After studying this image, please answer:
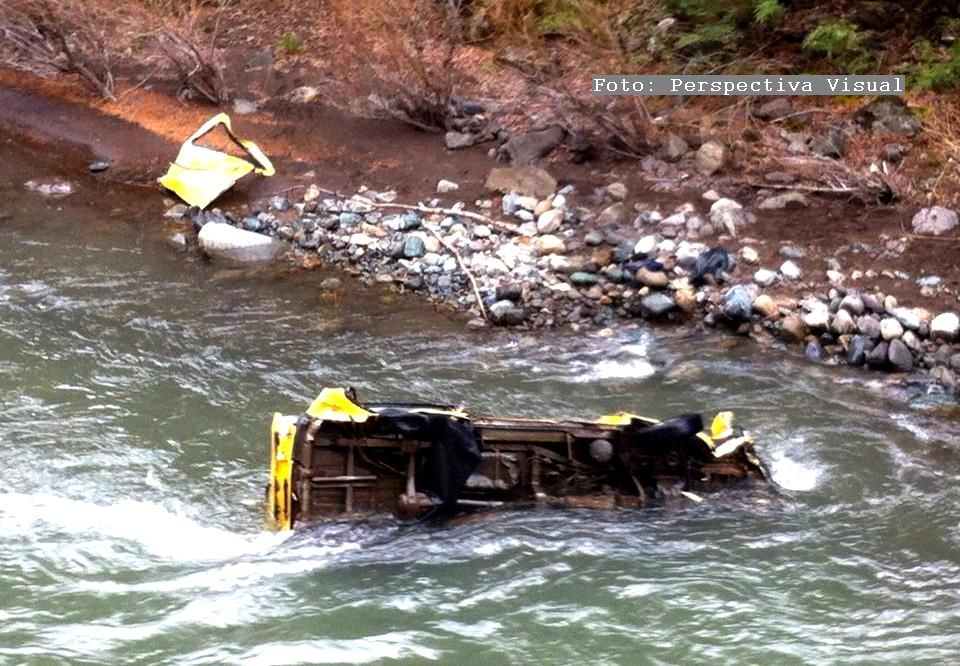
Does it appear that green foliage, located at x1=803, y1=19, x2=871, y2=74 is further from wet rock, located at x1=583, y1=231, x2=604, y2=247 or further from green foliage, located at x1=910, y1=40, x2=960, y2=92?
wet rock, located at x1=583, y1=231, x2=604, y2=247

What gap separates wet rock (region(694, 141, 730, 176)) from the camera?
11.4 metres

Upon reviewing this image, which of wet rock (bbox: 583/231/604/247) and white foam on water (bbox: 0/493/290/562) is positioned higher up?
wet rock (bbox: 583/231/604/247)

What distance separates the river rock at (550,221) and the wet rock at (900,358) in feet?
11.4

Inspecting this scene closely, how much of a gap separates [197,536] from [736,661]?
323 centimetres

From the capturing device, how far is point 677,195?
37.1 ft

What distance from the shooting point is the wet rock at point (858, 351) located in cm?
914

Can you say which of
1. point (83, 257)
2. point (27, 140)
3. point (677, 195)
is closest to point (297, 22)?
point (27, 140)

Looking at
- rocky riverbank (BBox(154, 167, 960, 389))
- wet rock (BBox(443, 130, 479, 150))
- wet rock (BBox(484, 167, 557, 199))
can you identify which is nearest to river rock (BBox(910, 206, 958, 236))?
rocky riverbank (BBox(154, 167, 960, 389))

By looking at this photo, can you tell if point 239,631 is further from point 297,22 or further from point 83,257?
point 297,22

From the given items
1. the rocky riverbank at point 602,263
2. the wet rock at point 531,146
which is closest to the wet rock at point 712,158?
the rocky riverbank at point 602,263

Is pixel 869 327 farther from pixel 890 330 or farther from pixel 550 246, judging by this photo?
pixel 550 246

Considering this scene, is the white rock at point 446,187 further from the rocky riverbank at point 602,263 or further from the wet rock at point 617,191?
the wet rock at point 617,191

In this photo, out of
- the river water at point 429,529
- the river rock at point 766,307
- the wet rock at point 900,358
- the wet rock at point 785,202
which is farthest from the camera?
the wet rock at point 785,202

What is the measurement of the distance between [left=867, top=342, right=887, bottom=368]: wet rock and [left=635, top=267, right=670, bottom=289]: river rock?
6.17ft
